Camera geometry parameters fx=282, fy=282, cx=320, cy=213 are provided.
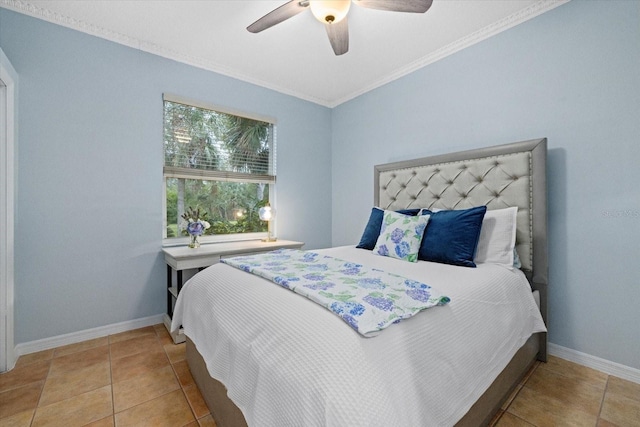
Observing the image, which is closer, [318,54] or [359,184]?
[318,54]

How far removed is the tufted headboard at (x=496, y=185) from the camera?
1952 millimetres

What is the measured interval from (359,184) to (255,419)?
114 inches

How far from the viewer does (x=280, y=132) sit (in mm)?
3428

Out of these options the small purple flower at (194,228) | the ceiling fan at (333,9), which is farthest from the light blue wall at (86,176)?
the ceiling fan at (333,9)

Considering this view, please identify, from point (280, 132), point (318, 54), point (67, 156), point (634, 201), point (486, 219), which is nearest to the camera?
point (634, 201)

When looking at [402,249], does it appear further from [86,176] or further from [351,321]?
[86,176]

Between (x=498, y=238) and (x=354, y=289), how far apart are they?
49.7 inches

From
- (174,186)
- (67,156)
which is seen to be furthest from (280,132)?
(67,156)

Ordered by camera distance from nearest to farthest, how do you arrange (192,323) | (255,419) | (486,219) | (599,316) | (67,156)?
1. (255,419)
2. (192,323)
3. (599,316)
4. (486,219)
5. (67,156)

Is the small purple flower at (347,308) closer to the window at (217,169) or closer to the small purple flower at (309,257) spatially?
the small purple flower at (309,257)

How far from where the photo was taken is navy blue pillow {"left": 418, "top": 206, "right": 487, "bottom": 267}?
183 cm

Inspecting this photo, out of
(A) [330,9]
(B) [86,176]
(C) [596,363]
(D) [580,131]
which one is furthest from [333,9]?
(C) [596,363]

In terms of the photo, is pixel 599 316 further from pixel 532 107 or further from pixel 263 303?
pixel 263 303

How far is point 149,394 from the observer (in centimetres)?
163
